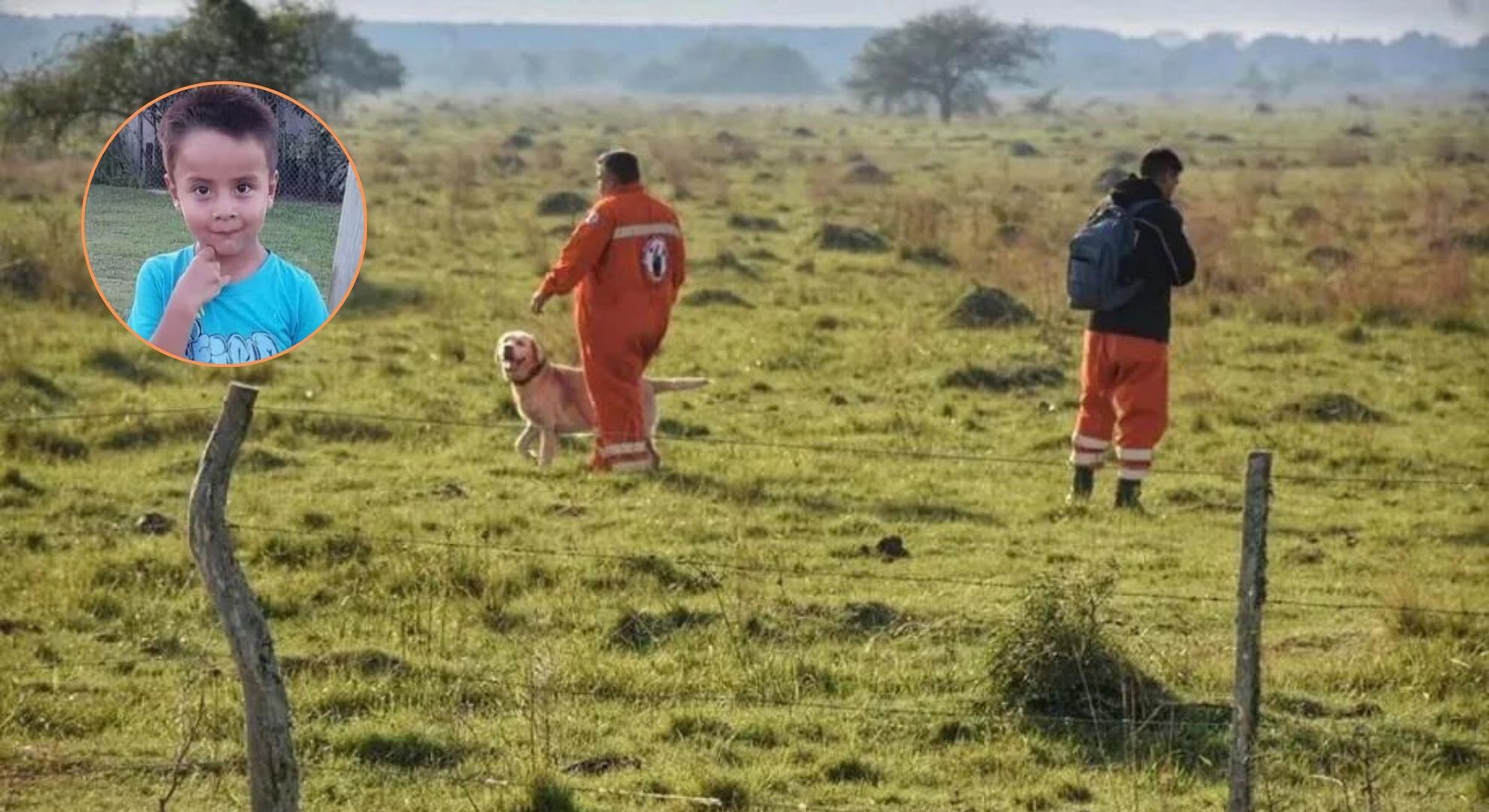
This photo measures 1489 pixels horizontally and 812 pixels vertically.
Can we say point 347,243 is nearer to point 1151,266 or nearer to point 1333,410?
point 1151,266

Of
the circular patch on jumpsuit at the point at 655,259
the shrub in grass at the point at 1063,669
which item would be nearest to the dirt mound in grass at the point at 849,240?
the circular patch on jumpsuit at the point at 655,259

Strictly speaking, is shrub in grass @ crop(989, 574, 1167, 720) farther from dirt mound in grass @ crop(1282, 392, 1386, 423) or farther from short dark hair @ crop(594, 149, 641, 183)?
dirt mound in grass @ crop(1282, 392, 1386, 423)

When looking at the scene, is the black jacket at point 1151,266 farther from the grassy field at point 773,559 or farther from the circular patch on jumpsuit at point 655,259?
the circular patch on jumpsuit at point 655,259

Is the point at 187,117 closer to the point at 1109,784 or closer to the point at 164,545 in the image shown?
the point at 1109,784

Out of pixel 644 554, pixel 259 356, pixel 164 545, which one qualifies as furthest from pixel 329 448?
pixel 259 356

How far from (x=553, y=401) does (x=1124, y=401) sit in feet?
10.7

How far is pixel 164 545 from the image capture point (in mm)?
9781

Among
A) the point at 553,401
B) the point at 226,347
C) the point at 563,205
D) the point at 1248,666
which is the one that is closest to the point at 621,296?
the point at 553,401

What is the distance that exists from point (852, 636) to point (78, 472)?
5.35m

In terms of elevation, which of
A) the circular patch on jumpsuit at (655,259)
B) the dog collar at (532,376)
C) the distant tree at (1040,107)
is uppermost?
the circular patch on jumpsuit at (655,259)

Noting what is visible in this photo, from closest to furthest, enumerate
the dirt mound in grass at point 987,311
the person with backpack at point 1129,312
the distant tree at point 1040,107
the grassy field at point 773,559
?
the grassy field at point 773,559, the person with backpack at point 1129,312, the dirt mound in grass at point 987,311, the distant tree at point 1040,107

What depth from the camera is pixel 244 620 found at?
514 cm

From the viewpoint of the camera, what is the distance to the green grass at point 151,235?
5848mm

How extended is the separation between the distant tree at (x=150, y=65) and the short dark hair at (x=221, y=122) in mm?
17280
